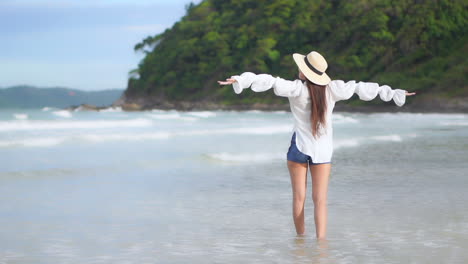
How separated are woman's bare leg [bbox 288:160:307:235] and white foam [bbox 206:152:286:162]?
21.9ft

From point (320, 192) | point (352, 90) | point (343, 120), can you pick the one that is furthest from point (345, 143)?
point (343, 120)

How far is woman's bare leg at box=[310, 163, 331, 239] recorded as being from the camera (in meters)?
5.14

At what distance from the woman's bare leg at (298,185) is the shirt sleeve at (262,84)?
0.57 m

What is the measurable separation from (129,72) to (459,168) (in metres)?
92.5

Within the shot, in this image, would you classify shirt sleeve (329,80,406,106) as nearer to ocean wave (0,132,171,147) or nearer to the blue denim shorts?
the blue denim shorts

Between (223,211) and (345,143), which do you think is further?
(345,143)

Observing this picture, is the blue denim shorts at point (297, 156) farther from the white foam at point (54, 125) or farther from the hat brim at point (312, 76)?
the white foam at point (54, 125)

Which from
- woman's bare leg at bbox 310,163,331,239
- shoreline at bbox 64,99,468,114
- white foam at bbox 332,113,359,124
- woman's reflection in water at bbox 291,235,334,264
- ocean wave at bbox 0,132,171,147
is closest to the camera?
woman's reflection in water at bbox 291,235,334,264

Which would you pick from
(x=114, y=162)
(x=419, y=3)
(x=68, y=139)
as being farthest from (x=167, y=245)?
(x=419, y=3)

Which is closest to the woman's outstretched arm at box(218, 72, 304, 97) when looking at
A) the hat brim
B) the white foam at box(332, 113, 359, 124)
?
the hat brim

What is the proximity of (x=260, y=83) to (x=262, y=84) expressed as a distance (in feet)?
0.05

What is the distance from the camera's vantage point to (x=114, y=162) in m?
12.1

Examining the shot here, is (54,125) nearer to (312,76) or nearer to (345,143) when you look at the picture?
(345,143)

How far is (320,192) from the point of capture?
527 centimetres
